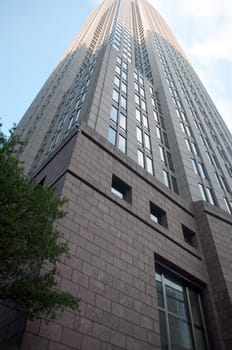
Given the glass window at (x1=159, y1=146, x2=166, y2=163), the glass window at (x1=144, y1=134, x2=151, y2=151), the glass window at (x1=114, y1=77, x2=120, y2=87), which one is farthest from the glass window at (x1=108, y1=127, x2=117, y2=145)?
the glass window at (x1=114, y1=77, x2=120, y2=87)

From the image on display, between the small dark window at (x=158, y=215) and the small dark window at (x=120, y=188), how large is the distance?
194cm

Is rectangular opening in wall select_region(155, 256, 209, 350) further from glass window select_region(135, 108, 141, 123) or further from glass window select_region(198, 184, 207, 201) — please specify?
glass window select_region(135, 108, 141, 123)

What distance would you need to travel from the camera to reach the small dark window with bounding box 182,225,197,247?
19750 mm

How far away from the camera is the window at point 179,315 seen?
13969 millimetres

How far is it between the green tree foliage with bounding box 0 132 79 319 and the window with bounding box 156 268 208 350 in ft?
24.3

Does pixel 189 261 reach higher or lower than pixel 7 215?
higher

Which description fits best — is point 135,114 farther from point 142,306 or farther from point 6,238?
point 6,238

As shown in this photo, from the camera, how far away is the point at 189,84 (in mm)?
55656

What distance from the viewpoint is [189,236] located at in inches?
791

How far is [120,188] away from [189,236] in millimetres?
6050

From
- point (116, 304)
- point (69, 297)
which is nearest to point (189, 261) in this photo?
point (116, 304)

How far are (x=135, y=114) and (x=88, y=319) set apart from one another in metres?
21.8

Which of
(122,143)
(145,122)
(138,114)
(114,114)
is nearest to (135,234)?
(122,143)

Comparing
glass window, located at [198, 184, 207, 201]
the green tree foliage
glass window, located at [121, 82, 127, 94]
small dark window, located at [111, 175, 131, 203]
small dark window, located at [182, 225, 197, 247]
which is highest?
glass window, located at [121, 82, 127, 94]
